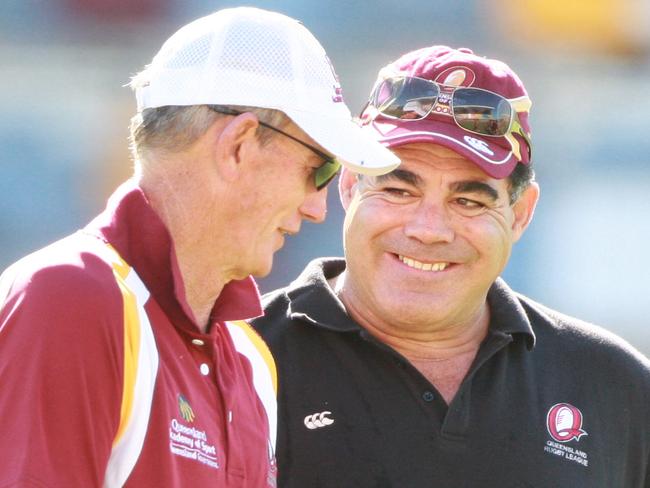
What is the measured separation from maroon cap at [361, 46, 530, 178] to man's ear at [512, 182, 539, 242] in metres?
0.09

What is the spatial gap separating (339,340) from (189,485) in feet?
2.97

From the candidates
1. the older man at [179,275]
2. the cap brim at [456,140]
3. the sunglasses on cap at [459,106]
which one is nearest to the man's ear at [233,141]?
the older man at [179,275]

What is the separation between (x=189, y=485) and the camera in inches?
64.1

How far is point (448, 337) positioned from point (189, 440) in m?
1.05

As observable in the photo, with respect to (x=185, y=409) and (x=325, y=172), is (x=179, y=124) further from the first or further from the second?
(x=185, y=409)

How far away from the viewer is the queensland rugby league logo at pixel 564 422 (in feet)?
8.04

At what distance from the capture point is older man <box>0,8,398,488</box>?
146 cm

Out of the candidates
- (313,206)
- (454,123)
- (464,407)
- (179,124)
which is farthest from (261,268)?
(454,123)

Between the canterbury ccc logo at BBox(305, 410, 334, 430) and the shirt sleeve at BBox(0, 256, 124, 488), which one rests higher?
the shirt sleeve at BBox(0, 256, 124, 488)

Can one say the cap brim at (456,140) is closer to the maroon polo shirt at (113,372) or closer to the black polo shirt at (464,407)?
the black polo shirt at (464,407)

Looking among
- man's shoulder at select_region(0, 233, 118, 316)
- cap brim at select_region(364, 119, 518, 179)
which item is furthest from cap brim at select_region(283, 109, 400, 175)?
cap brim at select_region(364, 119, 518, 179)

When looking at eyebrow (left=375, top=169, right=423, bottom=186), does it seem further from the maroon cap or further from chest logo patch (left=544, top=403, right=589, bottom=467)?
chest logo patch (left=544, top=403, right=589, bottom=467)

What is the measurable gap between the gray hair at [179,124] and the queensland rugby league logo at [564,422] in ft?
3.41

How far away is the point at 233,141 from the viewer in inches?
66.7
